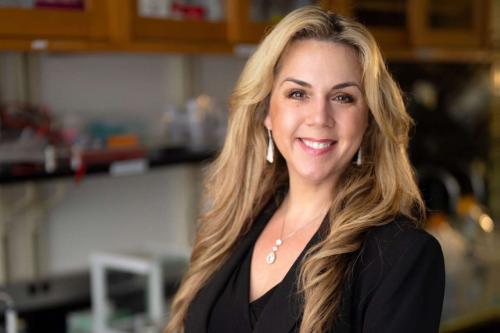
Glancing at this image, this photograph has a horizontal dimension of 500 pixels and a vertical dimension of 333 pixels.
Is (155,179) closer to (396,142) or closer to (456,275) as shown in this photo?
(456,275)

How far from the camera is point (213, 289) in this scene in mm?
1675

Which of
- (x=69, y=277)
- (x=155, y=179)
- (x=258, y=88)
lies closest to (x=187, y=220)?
(x=155, y=179)

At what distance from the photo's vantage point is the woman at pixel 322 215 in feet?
4.66

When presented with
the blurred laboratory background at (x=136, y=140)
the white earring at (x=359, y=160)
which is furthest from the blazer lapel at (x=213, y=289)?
the blurred laboratory background at (x=136, y=140)

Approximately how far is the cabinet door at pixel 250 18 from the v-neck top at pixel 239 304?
3.56ft

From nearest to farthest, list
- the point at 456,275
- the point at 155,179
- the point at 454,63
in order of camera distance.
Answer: the point at 155,179
the point at 456,275
the point at 454,63

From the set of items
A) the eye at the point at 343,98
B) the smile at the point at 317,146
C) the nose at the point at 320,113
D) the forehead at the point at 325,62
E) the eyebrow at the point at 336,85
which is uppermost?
the forehead at the point at 325,62

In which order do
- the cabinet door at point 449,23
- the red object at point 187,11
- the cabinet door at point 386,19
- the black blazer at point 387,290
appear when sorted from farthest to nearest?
the cabinet door at point 449,23 → the cabinet door at point 386,19 → the red object at point 187,11 → the black blazer at point 387,290

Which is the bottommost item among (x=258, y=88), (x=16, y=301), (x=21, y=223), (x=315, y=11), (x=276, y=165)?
(x=16, y=301)

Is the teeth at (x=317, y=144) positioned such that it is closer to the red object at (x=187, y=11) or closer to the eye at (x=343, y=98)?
the eye at (x=343, y=98)

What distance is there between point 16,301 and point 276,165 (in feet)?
3.47

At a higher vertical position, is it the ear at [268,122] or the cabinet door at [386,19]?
the cabinet door at [386,19]

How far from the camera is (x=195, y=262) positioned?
6.07ft

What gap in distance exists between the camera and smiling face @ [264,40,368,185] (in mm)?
1545
